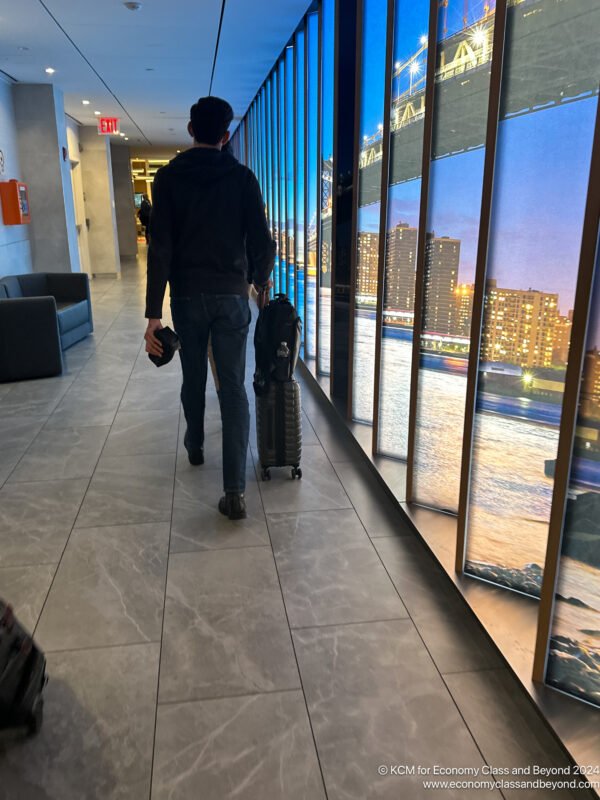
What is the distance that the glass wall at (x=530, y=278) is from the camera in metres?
1.56

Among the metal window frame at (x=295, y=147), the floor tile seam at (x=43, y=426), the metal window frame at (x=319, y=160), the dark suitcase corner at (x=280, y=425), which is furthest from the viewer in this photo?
the metal window frame at (x=295, y=147)

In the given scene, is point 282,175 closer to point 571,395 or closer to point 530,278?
point 530,278

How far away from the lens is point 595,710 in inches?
64.2

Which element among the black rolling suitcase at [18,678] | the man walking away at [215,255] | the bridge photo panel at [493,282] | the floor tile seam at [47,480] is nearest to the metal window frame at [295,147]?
the bridge photo panel at [493,282]

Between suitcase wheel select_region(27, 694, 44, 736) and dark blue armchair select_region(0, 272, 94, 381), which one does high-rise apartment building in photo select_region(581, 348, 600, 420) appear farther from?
dark blue armchair select_region(0, 272, 94, 381)

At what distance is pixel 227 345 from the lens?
2.83 metres

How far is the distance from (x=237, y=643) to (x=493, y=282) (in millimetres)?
1423

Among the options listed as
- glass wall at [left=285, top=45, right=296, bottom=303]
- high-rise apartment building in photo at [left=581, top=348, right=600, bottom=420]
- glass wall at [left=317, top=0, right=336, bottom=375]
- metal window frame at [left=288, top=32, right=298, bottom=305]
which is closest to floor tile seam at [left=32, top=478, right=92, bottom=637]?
high-rise apartment building in photo at [left=581, top=348, right=600, bottom=420]

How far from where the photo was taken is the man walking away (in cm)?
269

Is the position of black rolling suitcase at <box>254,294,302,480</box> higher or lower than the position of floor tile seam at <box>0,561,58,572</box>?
higher

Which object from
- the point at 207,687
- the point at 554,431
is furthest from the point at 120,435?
the point at 554,431

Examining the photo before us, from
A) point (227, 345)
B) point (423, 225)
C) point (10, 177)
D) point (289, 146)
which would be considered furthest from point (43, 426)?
point (10, 177)

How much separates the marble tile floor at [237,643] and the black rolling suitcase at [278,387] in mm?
170

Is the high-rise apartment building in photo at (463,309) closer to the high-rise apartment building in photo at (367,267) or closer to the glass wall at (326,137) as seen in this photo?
the high-rise apartment building in photo at (367,267)
